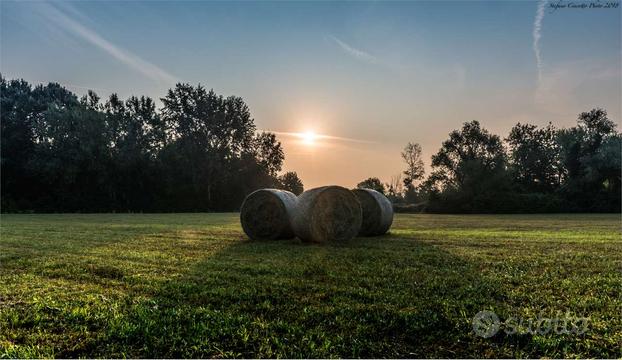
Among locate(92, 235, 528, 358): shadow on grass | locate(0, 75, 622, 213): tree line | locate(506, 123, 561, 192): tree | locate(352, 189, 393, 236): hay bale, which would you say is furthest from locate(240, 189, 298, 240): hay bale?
locate(506, 123, 561, 192): tree

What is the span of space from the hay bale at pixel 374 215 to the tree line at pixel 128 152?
33953 millimetres

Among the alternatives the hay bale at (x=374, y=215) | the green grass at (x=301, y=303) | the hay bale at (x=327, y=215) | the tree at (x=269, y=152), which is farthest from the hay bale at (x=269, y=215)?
the tree at (x=269, y=152)

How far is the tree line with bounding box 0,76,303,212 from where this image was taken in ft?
129

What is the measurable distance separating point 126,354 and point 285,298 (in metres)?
1.91

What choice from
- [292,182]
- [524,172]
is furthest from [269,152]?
[524,172]

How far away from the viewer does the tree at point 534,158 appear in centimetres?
5241

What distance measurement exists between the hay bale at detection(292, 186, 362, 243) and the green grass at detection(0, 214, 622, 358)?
2.71 m

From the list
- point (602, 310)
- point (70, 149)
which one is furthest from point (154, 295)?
point (70, 149)

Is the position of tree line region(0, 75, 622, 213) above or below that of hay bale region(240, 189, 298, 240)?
above

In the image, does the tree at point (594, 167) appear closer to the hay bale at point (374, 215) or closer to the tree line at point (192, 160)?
the tree line at point (192, 160)

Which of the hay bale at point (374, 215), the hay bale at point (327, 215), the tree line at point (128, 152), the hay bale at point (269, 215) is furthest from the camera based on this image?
the tree line at point (128, 152)

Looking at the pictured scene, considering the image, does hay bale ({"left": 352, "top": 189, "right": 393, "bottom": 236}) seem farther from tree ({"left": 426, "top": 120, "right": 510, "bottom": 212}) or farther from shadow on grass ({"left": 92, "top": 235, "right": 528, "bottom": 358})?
tree ({"left": 426, "top": 120, "right": 510, "bottom": 212})
